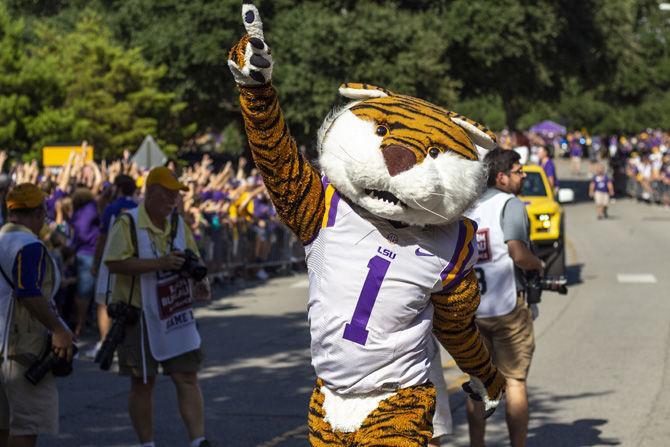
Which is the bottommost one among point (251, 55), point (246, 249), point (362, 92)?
point (246, 249)

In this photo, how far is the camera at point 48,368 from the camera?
246 inches

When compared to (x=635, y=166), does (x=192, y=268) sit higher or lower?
higher

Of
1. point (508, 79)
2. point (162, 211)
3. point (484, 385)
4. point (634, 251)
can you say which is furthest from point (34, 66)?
point (484, 385)

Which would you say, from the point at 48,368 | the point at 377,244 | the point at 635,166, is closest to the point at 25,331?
the point at 48,368

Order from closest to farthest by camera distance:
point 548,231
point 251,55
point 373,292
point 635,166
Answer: point 251,55
point 373,292
point 548,231
point 635,166

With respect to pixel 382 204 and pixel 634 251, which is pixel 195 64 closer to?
pixel 634 251

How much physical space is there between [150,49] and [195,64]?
1.31m

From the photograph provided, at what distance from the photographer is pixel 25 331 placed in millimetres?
6395

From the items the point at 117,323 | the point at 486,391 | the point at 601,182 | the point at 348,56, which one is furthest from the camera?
the point at 601,182

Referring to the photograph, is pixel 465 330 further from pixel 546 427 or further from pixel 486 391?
pixel 546 427

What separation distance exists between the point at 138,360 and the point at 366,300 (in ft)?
10.1

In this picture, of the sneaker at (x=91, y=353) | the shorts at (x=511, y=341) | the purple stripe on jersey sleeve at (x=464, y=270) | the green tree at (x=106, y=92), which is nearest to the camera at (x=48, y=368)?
the shorts at (x=511, y=341)

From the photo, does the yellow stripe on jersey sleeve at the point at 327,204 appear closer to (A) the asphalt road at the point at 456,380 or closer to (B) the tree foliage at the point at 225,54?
(A) the asphalt road at the point at 456,380

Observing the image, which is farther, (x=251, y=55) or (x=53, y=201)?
(x=53, y=201)
